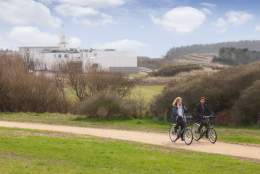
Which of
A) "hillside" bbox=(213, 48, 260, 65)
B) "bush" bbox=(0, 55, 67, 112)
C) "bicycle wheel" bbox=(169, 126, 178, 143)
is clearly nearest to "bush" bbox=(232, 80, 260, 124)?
"bicycle wheel" bbox=(169, 126, 178, 143)

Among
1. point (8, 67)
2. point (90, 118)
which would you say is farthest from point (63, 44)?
point (90, 118)

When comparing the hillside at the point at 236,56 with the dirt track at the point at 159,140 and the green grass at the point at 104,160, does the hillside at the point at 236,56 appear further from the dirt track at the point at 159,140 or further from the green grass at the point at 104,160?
the green grass at the point at 104,160

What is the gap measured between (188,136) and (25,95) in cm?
2454

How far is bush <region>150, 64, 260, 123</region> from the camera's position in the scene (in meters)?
34.6

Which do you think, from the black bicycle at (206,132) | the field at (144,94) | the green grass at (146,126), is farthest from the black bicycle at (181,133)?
the field at (144,94)

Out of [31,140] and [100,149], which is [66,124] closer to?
[31,140]

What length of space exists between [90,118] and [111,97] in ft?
6.47

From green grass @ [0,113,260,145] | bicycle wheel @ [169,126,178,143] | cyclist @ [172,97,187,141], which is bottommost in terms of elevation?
green grass @ [0,113,260,145]

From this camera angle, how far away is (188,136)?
24.1 metres

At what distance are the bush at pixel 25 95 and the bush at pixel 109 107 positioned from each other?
8697mm

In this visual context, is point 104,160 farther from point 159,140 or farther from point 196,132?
point 196,132

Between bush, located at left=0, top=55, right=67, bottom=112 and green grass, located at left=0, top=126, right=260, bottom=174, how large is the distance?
23.5 m

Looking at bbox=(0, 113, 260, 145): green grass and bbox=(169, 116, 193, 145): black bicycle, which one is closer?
bbox=(169, 116, 193, 145): black bicycle

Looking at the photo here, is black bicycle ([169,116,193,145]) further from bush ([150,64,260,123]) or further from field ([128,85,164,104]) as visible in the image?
field ([128,85,164,104])
